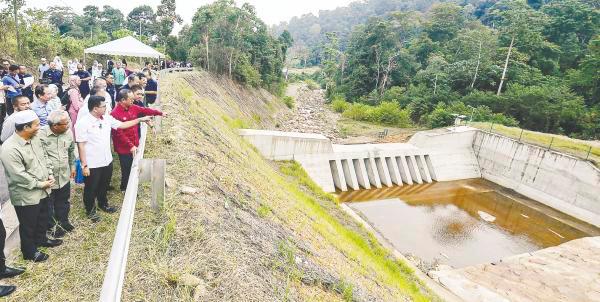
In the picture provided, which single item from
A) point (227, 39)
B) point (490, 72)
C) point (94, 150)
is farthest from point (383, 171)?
point (490, 72)

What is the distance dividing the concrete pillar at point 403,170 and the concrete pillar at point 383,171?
1.34 meters

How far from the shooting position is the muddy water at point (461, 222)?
50.0ft

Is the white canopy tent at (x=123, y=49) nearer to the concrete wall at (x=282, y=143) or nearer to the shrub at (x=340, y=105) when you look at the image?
the concrete wall at (x=282, y=143)

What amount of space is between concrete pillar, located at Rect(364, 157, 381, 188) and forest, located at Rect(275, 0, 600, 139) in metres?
13.4

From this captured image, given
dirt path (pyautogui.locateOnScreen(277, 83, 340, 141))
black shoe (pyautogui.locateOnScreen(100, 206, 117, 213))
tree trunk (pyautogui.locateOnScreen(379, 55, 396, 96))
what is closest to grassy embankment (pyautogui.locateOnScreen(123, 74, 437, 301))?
black shoe (pyautogui.locateOnScreen(100, 206, 117, 213))

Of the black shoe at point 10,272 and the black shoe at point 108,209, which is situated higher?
the black shoe at point 108,209

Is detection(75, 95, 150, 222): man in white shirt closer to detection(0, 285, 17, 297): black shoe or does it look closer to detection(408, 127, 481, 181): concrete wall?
detection(0, 285, 17, 297): black shoe

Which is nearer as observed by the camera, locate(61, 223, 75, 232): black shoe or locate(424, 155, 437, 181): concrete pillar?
locate(61, 223, 75, 232): black shoe

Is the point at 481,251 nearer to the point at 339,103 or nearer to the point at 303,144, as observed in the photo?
the point at 303,144

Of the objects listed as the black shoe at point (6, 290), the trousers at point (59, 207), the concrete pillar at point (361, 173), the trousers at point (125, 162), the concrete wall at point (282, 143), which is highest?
the trousers at point (125, 162)

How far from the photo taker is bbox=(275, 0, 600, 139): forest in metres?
29.8

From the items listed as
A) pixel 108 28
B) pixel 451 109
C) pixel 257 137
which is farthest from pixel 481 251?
pixel 108 28

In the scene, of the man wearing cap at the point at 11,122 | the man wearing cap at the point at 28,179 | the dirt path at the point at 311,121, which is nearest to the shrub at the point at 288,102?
the dirt path at the point at 311,121

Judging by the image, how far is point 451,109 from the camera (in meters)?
32.8
